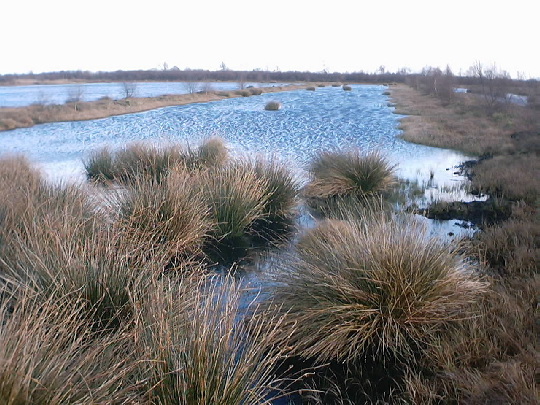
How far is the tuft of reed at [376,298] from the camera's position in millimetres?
4617

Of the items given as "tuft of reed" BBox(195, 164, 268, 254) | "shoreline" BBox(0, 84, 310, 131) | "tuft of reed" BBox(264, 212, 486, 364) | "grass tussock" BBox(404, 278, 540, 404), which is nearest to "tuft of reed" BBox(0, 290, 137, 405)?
"tuft of reed" BBox(264, 212, 486, 364)

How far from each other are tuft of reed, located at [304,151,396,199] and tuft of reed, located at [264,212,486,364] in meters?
5.78

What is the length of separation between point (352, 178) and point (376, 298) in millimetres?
6694

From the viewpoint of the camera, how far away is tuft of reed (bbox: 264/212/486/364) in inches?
182

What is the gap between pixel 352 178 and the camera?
1123cm

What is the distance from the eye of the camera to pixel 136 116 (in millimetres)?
30141

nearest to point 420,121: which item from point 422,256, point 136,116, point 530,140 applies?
point 530,140

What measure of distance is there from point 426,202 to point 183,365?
884 centimetres

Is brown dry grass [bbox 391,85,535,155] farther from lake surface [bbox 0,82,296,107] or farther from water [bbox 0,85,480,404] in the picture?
lake surface [bbox 0,82,296,107]

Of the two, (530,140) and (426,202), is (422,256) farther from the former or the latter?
(530,140)

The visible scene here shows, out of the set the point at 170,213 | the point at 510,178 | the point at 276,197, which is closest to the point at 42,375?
the point at 170,213

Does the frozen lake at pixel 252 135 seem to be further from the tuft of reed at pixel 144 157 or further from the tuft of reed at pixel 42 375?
the tuft of reed at pixel 42 375

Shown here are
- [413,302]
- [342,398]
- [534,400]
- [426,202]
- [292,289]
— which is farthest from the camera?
[426,202]

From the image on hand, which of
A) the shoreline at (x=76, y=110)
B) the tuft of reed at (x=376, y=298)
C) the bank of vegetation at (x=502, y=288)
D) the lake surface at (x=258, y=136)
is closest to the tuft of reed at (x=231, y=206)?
the lake surface at (x=258, y=136)
